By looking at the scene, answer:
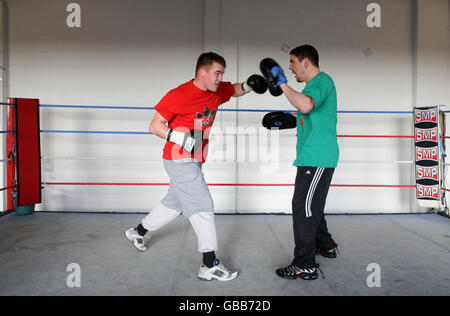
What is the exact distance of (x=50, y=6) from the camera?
351cm

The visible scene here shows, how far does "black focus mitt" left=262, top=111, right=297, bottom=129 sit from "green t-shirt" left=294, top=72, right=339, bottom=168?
34 centimetres

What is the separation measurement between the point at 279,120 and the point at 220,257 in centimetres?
97

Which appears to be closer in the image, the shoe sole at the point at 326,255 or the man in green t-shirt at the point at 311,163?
the man in green t-shirt at the point at 311,163

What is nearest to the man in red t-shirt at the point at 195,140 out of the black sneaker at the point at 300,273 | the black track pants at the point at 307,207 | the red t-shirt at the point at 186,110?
the red t-shirt at the point at 186,110

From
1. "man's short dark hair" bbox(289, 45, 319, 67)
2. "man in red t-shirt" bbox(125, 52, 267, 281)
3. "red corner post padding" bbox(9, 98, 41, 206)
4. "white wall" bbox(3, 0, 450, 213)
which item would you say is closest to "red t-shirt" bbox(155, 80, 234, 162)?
"man in red t-shirt" bbox(125, 52, 267, 281)

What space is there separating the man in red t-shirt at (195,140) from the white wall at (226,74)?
4.98ft

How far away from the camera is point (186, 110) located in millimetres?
1963

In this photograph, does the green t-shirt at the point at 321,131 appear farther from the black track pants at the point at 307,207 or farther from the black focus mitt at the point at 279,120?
the black focus mitt at the point at 279,120

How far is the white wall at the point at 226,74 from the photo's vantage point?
11.6ft

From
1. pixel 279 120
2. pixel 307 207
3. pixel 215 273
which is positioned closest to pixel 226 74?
pixel 279 120

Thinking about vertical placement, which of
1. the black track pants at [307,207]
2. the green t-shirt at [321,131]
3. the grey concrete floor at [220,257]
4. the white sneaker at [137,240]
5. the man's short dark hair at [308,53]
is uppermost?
the man's short dark hair at [308,53]

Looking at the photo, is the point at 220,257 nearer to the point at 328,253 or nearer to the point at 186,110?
the point at 328,253
